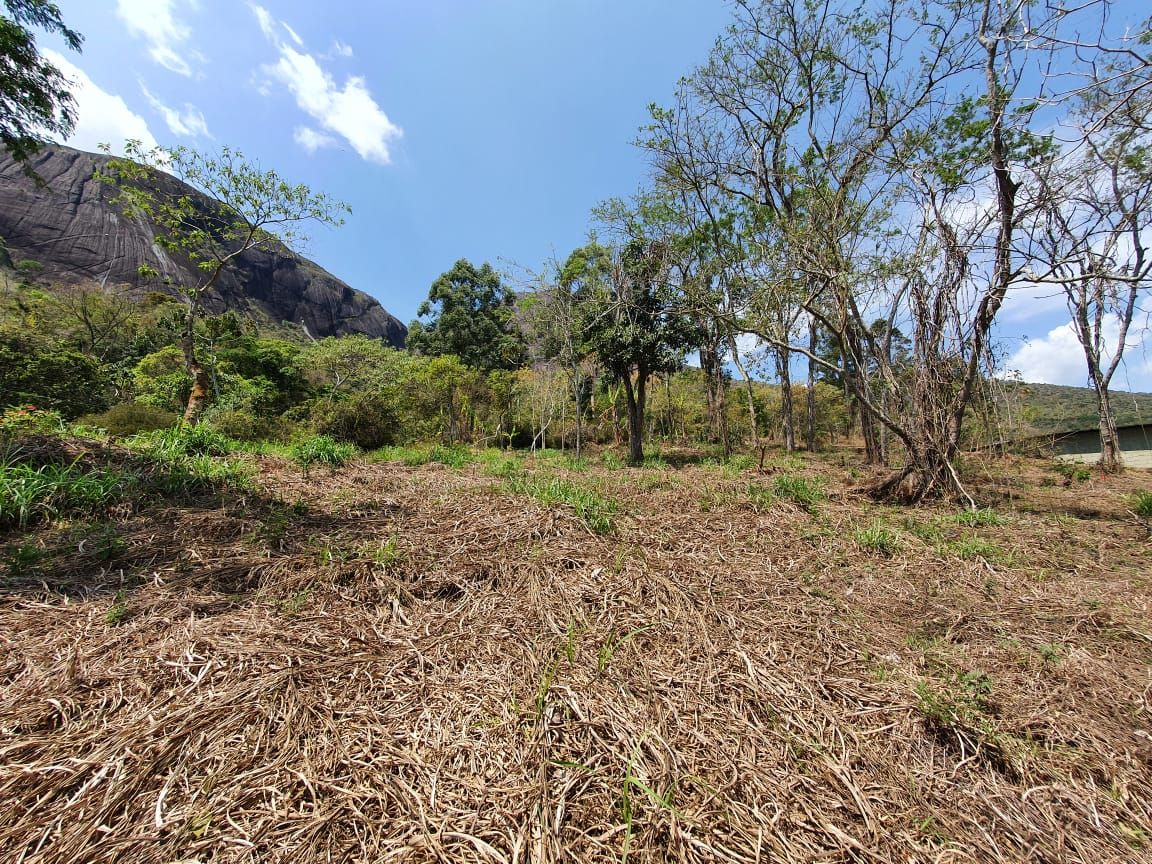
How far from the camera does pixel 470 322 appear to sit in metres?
27.8

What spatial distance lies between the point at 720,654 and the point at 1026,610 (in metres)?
2.28

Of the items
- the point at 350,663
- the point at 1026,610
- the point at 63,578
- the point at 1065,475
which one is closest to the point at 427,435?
the point at 63,578

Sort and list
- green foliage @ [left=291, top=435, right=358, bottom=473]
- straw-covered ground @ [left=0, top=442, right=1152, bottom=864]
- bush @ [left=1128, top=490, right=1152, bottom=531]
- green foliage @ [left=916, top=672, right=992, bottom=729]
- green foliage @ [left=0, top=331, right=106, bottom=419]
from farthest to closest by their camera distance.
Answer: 1. green foliage @ [left=0, top=331, right=106, bottom=419]
2. green foliage @ [left=291, top=435, right=358, bottom=473]
3. bush @ [left=1128, top=490, right=1152, bottom=531]
4. green foliage @ [left=916, top=672, right=992, bottom=729]
5. straw-covered ground @ [left=0, top=442, right=1152, bottom=864]

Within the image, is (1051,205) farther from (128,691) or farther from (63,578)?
(63,578)

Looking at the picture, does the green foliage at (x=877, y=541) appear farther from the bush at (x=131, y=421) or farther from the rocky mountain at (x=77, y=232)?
the rocky mountain at (x=77, y=232)

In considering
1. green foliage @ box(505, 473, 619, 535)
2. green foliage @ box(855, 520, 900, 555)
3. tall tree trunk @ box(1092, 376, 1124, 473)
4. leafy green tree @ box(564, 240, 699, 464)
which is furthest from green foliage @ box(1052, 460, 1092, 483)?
green foliage @ box(505, 473, 619, 535)

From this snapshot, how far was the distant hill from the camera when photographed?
36.6ft

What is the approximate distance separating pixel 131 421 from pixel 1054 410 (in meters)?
25.2

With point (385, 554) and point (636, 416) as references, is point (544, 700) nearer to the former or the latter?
point (385, 554)

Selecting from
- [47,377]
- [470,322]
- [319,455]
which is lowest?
[319,455]

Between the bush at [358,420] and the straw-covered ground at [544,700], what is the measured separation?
349 inches

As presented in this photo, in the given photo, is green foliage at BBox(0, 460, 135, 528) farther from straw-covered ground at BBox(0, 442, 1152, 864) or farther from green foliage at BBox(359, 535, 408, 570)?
green foliage at BBox(359, 535, 408, 570)

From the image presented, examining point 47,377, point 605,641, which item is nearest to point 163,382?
point 47,377

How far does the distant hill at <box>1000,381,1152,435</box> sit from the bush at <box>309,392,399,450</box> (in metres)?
16.1
